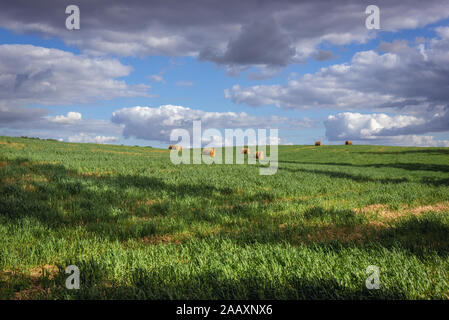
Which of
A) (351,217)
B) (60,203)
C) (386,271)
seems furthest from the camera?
(60,203)

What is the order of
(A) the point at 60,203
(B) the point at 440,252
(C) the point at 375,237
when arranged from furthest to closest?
1. (A) the point at 60,203
2. (C) the point at 375,237
3. (B) the point at 440,252

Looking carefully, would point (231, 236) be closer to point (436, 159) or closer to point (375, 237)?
point (375, 237)

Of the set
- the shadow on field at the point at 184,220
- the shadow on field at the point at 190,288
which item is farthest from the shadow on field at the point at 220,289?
the shadow on field at the point at 184,220

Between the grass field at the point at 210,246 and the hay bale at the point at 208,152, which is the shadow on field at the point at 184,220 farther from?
the hay bale at the point at 208,152

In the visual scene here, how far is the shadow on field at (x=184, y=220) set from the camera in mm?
6387

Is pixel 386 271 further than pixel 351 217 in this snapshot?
No

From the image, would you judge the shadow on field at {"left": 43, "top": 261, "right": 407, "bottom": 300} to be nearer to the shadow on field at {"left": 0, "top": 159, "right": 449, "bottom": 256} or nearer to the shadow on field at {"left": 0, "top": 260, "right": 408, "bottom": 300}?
the shadow on field at {"left": 0, "top": 260, "right": 408, "bottom": 300}

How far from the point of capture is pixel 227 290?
3.66 metres

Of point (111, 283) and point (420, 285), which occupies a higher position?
point (420, 285)

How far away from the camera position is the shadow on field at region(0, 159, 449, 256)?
639 cm

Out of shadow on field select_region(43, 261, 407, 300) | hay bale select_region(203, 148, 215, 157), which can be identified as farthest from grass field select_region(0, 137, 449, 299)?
hay bale select_region(203, 148, 215, 157)
